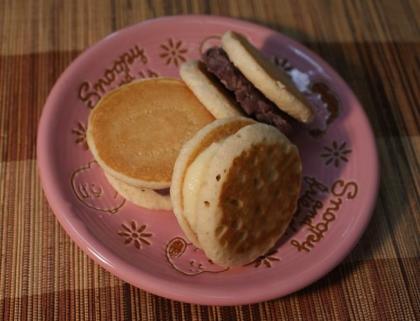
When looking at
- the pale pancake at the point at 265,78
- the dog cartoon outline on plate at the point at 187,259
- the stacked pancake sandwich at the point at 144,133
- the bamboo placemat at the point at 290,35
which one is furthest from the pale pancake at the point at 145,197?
the pale pancake at the point at 265,78

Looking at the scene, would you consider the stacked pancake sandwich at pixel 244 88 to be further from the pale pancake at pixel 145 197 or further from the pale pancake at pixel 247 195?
the pale pancake at pixel 145 197

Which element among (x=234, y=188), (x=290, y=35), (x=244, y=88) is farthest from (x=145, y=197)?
(x=290, y=35)

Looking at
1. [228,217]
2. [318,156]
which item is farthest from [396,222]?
[228,217]

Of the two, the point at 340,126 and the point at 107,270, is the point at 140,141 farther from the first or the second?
the point at 340,126

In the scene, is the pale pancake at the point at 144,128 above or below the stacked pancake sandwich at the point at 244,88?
below

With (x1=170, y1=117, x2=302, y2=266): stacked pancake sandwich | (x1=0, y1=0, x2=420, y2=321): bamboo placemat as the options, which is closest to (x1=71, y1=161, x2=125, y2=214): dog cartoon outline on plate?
(x1=0, y1=0, x2=420, y2=321): bamboo placemat

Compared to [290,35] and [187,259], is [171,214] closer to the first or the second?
[187,259]
